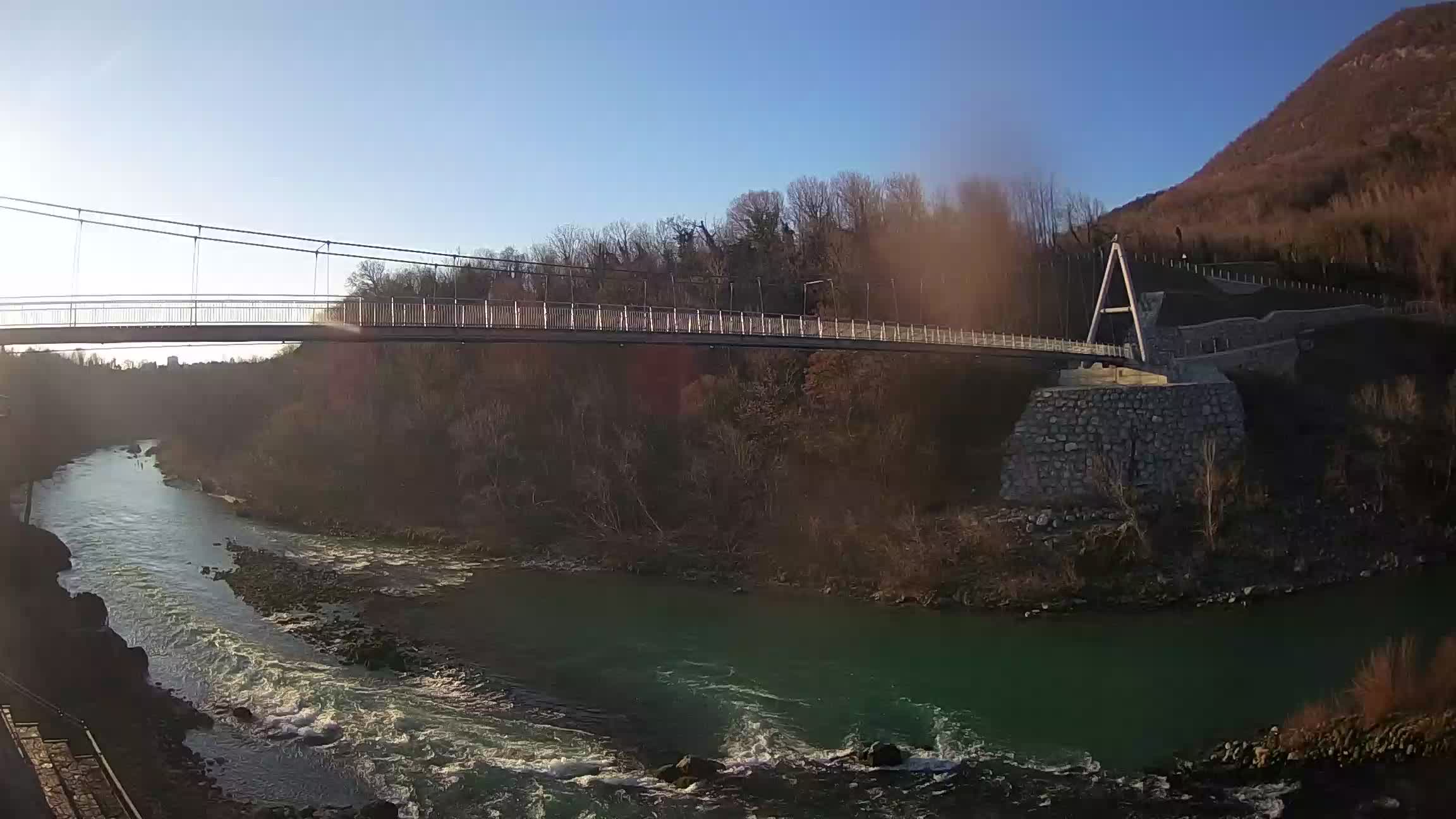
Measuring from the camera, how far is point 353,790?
38.5ft

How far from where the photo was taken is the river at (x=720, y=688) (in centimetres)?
1188

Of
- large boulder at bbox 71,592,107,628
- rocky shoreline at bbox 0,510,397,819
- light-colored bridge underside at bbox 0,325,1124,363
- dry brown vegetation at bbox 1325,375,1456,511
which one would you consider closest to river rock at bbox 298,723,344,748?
rocky shoreline at bbox 0,510,397,819

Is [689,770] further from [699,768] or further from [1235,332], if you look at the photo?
[1235,332]

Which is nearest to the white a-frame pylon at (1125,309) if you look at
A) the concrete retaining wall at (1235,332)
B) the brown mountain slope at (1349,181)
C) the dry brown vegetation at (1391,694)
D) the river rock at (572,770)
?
the concrete retaining wall at (1235,332)

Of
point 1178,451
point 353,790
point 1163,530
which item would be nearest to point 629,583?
point 353,790

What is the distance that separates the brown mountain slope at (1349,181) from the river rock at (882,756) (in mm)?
45706

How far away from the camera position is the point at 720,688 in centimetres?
1571

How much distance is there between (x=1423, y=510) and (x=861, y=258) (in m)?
21.4

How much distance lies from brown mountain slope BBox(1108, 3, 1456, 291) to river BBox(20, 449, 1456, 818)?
36436 millimetres

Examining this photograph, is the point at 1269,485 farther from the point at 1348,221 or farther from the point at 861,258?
the point at 1348,221

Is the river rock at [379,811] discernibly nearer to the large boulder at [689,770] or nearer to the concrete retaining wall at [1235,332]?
the large boulder at [689,770]

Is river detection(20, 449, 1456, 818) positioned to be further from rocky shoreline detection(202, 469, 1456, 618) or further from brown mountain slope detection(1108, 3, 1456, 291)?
brown mountain slope detection(1108, 3, 1456, 291)

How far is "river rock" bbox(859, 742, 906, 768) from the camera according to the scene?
1228 centimetres

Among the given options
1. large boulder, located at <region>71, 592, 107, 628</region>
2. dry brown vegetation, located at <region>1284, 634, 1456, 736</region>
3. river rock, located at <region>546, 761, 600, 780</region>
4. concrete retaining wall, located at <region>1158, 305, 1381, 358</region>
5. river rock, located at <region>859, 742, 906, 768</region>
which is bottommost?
river rock, located at <region>546, 761, 600, 780</region>
